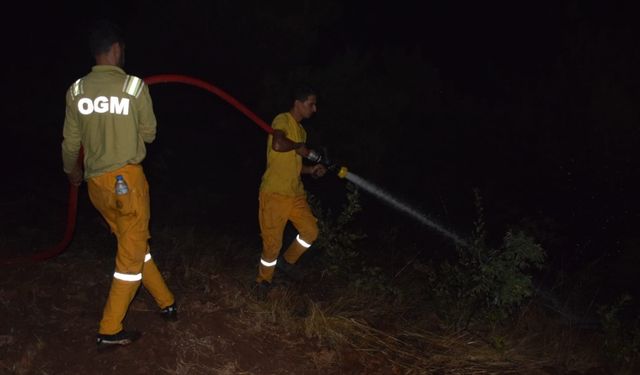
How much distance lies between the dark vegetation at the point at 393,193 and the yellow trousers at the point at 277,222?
35 centimetres

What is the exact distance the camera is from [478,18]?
14.8 meters

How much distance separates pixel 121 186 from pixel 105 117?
429mm

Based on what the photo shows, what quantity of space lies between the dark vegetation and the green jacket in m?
1.36

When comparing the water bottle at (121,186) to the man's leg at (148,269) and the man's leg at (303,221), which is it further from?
the man's leg at (303,221)

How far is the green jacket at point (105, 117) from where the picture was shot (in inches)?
128

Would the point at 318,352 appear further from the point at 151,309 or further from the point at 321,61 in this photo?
the point at 321,61

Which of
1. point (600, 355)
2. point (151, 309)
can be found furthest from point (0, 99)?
point (600, 355)

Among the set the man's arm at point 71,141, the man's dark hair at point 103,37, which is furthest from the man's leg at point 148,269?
the man's dark hair at point 103,37

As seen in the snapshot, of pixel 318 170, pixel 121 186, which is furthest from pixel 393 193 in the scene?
pixel 121 186

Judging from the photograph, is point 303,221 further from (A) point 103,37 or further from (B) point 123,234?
(A) point 103,37

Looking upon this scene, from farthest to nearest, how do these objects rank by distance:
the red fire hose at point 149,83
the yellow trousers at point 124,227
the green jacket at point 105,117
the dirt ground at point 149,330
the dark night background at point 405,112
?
the dark night background at point 405,112
the red fire hose at point 149,83
the dirt ground at point 149,330
the yellow trousers at point 124,227
the green jacket at point 105,117

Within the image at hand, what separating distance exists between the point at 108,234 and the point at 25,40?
1013 cm

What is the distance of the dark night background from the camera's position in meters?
7.56

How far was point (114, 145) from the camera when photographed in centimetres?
330
